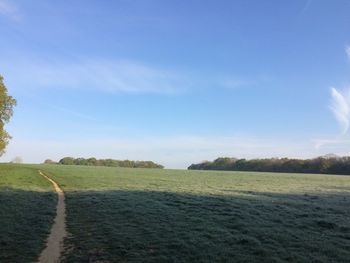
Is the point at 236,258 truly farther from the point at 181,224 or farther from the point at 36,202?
the point at 36,202

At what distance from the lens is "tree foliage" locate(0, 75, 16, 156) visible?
74.6m

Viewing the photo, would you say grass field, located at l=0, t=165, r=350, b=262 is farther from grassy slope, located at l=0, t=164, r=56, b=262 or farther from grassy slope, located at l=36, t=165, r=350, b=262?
grassy slope, located at l=0, t=164, r=56, b=262

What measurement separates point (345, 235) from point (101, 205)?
18.6 m

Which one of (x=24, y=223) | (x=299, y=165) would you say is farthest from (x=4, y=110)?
(x=299, y=165)

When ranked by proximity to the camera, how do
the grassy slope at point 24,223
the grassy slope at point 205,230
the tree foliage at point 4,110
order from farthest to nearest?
1. the tree foliage at point 4,110
2. the grassy slope at point 24,223
3. the grassy slope at point 205,230

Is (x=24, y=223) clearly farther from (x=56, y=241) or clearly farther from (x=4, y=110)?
(x=4, y=110)

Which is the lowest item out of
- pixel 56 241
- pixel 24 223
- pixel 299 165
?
pixel 56 241

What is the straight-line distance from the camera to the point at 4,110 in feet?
250

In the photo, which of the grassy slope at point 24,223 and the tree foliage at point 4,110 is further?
the tree foliage at point 4,110

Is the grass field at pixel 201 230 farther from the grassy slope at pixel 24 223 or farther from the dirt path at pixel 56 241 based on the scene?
the dirt path at pixel 56 241

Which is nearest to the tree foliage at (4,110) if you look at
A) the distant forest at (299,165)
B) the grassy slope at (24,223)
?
the grassy slope at (24,223)

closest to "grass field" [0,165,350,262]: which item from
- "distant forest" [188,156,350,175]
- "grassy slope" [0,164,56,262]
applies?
"grassy slope" [0,164,56,262]

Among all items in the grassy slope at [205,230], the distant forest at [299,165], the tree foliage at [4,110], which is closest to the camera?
the grassy slope at [205,230]

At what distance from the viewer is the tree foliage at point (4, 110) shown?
245 ft
